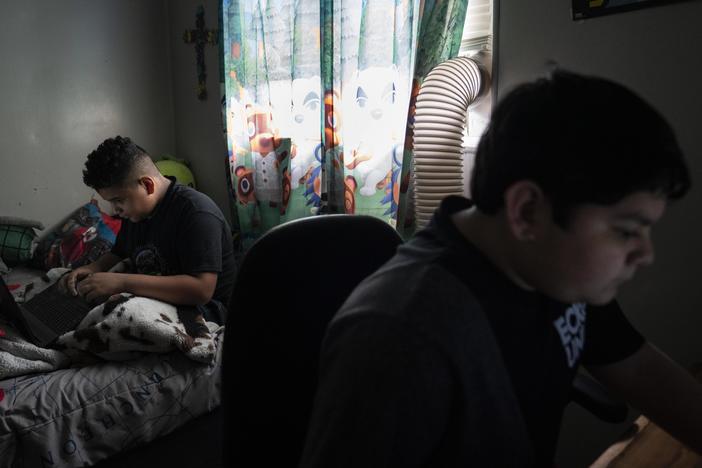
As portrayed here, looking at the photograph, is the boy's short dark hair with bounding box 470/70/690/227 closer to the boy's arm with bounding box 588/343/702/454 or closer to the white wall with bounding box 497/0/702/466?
the boy's arm with bounding box 588/343/702/454

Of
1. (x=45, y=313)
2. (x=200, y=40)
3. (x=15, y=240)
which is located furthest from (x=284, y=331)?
(x=200, y=40)

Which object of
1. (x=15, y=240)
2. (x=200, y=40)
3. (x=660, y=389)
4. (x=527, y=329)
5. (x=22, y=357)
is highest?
(x=200, y=40)

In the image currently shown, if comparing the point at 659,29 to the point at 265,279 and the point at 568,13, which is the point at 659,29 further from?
the point at 265,279

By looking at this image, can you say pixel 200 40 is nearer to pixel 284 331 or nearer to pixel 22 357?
pixel 22 357

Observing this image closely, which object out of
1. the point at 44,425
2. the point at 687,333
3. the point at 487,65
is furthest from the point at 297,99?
the point at 687,333

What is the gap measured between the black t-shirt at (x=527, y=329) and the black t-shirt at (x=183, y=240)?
1.20 m

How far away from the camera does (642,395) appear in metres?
0.82

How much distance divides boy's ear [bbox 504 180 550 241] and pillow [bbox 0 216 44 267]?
3.08 meters

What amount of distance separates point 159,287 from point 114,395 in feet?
1.17

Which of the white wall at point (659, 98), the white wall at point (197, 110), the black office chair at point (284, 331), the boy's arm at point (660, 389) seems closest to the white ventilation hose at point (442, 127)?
the white wall at point (659, 98)


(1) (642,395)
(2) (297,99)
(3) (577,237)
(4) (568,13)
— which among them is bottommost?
(1) (642,395)

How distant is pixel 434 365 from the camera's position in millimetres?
516

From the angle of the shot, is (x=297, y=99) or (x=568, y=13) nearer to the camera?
(x=568, y=13)

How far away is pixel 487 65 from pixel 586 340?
131 centimetres
